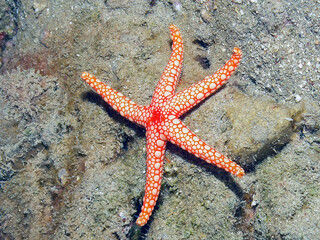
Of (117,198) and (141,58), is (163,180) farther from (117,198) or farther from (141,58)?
(141,58)

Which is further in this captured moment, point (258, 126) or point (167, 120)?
point (258, 126)

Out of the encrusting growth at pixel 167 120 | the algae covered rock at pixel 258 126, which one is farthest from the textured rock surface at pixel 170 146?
the encrusting growth at pixel 167 120

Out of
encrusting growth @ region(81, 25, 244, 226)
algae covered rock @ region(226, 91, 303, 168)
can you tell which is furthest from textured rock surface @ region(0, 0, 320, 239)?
encrusting growth @ region(81, 25, 244, 226)

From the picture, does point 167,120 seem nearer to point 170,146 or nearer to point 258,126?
point 170,146

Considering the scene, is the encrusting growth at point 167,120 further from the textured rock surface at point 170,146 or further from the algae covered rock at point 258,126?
the algae covered rock at point 258,126

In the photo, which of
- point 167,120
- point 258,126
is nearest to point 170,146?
point 167,120

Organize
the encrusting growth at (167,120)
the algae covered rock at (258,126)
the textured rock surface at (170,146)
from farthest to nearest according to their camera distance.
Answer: the textured rock surface at (170,146)
the algae covered rock at (258,126)
the encrusting growth at (167,120)

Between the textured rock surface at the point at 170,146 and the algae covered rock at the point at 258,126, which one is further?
the textured rock surface at the point at 170,146

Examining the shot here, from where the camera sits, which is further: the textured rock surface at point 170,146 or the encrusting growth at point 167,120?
the textured rock surface at point 170,146

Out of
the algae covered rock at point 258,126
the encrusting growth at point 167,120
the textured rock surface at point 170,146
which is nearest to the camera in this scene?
the encrusting growth at point 167,120

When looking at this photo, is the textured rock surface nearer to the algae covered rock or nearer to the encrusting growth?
the algae covered rock
